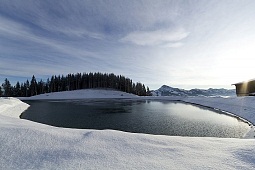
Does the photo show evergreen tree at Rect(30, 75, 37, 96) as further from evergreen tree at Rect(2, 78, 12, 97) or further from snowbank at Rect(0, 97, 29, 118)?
snowbank at Rect(0, 97, 29, 118)

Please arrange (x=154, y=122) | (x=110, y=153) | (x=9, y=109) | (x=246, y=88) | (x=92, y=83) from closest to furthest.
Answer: (x=110, y=153)
(x=154, y=122)
(x=9, y=109)
(x=246, y=88)
(x=92, y=83)

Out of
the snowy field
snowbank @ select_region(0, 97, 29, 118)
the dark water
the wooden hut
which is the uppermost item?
the wooden hut

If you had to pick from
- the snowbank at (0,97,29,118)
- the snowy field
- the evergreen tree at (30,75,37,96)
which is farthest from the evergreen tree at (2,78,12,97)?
the snowy field

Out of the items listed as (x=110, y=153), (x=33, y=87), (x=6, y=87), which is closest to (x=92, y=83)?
(x=33, y=87)

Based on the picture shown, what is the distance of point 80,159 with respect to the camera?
4.86 m

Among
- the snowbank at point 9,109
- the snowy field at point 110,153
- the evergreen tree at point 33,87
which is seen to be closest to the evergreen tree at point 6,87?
the evergreen tree at point 33,87

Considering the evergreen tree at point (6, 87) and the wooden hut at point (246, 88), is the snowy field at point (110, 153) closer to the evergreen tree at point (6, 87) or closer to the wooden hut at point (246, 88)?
the wooden hut at point (246, 88)

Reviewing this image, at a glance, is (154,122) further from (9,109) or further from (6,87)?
(6,87)

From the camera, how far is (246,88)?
49.4 m

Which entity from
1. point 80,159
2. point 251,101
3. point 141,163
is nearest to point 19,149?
point 80,159

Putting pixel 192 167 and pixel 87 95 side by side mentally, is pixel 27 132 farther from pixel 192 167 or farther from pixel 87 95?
pixel 87 95

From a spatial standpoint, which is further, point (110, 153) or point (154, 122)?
point (154, 122)

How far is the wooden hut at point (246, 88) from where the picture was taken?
46.6 metres

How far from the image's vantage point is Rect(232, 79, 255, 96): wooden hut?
46.6 m
